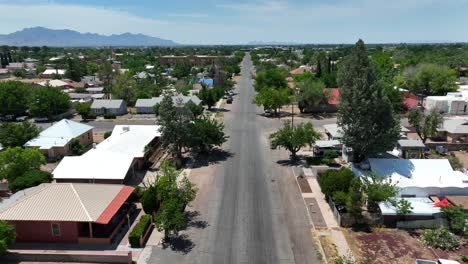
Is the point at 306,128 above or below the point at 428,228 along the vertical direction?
above

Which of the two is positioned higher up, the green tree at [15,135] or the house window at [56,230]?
the green tree at [15,135]

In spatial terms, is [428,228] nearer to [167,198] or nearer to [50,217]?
[167,198]

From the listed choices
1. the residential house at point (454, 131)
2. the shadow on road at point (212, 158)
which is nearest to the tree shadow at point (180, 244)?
the shadow on road at point (212, 158)

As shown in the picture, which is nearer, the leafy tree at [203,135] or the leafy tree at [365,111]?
the leafy tree at [365,111]

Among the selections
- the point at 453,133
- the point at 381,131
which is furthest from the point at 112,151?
the point at 453,133

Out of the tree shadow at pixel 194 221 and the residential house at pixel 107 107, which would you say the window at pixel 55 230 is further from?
the residential house at pixel 107 107

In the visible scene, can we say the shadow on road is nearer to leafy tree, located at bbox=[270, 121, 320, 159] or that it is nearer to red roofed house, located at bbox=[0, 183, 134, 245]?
leafy tree, located at bbox=[270, 121, 320, 159]
